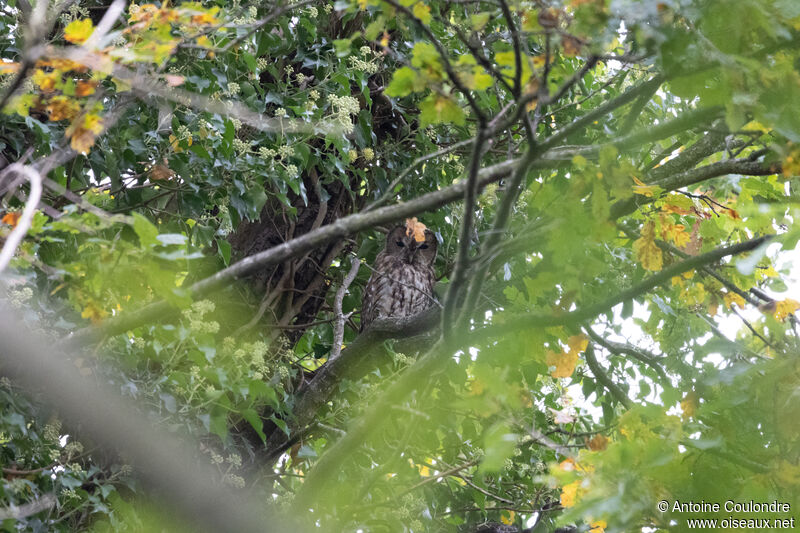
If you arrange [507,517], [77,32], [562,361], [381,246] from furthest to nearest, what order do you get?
1. [381,246]
2. [507,517]
3. [562,361]
4. [77,32]

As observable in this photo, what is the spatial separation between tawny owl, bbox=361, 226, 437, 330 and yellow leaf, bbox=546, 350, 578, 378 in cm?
160

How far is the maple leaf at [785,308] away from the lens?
2234mm

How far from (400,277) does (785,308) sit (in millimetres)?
2380

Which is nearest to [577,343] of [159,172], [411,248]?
[159,172]

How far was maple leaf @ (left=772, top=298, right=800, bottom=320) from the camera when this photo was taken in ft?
7.33

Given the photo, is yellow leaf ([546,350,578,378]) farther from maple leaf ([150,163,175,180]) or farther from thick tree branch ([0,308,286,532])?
maple leaf ([150,163,175,180])

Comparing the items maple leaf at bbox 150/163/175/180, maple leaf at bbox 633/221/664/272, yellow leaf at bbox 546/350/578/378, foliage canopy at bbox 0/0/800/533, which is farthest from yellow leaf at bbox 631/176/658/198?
maple leaf at bbox 150/163/175/180

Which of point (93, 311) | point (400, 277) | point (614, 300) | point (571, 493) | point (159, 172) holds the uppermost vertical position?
point (400, 277)

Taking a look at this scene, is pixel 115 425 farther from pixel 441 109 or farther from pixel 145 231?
pixel 441 109


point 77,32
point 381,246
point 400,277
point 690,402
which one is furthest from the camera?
point 381,246

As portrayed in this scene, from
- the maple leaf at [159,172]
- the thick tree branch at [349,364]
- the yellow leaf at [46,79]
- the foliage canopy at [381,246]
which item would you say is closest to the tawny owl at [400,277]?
the foliage canopy at [381,246]

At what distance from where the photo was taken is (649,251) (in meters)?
2.49

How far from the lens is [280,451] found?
340cm

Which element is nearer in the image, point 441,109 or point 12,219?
point 441,109
